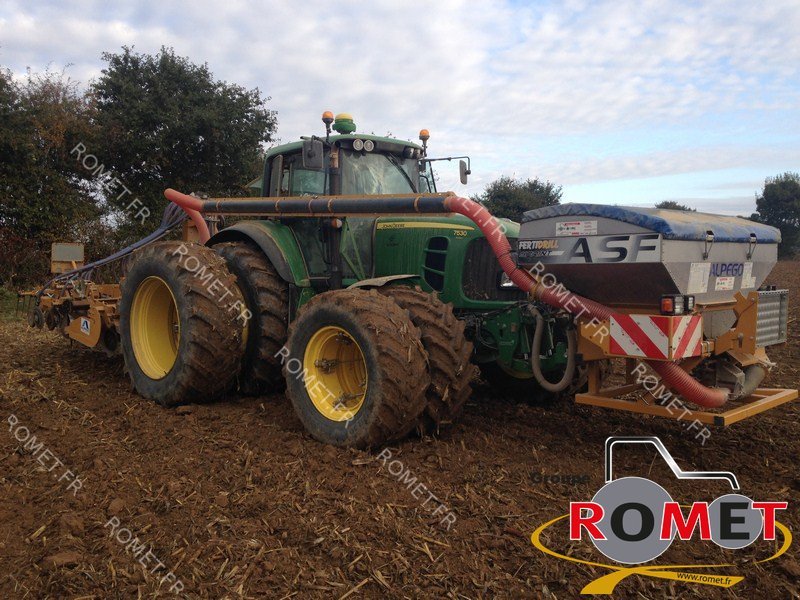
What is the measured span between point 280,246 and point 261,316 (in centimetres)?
62

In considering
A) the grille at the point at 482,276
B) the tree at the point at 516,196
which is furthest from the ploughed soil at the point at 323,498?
the tree at the point at 516,196

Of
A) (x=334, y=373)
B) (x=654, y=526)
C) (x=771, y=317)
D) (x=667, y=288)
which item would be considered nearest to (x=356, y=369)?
(x=334, y=373)

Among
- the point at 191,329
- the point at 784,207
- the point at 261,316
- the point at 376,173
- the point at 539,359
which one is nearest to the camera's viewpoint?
the point at 539,359

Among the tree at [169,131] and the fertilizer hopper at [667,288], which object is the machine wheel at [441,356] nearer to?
the fertilizer hopper at [667,288]

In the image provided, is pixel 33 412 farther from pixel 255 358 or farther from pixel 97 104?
pixel 97 104

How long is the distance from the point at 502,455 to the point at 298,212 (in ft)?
8.29

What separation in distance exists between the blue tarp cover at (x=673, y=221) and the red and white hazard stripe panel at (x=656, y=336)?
0.50 metres

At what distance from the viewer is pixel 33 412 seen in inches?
209

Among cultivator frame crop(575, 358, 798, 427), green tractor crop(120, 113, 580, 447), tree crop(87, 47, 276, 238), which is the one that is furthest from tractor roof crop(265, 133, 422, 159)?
tree crop(87, 47, 276, 238)

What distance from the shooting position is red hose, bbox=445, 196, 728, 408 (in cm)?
412

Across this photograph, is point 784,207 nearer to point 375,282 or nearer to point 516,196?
point 516,196

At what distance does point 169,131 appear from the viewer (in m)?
17.9

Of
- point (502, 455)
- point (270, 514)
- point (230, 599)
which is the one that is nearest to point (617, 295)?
point (502, 455)

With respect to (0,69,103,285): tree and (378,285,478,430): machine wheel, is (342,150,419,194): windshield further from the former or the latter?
(0,69,103,285): tree
